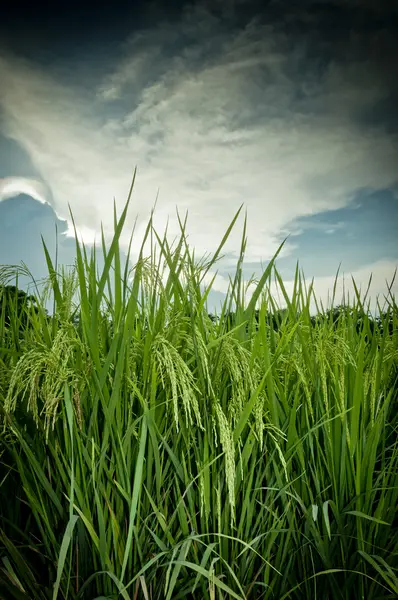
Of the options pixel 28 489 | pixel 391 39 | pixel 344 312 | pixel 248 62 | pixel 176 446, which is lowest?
pixel 28 489

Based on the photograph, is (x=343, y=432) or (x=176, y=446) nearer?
(x=176, y=446)

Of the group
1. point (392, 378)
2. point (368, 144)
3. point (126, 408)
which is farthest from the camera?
point (368, 144)

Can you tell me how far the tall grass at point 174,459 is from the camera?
1436 millimetres

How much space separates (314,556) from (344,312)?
1302 mm

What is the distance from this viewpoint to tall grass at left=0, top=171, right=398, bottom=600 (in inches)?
56.5

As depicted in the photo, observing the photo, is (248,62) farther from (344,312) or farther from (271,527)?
(271,527)

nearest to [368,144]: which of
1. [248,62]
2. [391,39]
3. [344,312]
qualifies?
[248,62]

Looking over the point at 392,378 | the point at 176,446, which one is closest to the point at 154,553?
the point at 176,446

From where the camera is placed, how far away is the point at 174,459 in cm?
154

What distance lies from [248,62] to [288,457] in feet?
69.0

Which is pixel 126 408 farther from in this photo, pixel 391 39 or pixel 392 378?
pixel 391 39

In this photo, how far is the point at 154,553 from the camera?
1578 millimetres

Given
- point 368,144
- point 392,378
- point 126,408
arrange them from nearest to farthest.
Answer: point 126,408 → point 392,378 → point 368,144

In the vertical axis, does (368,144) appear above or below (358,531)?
above
